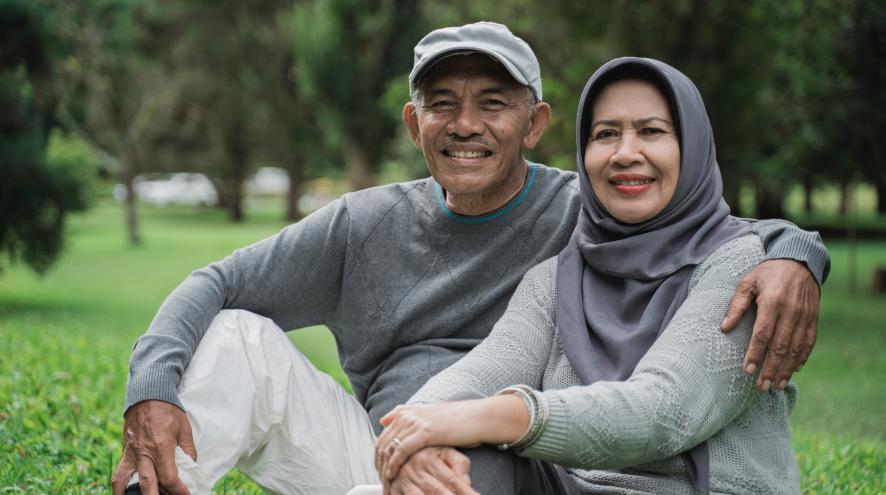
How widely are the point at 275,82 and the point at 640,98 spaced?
3087 cm

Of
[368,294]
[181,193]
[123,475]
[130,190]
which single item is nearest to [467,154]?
[368,294]

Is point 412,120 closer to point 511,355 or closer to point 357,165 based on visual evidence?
point 511,355

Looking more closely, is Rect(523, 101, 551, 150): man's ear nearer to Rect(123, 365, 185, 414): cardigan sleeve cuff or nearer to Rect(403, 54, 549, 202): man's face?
Rect(403, 54, 549, 202): man's face

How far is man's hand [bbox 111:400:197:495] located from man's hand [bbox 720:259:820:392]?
1.55m

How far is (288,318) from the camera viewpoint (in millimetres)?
3385

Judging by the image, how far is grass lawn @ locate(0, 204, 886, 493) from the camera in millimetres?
4156

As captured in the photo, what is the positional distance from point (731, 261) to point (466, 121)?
3.48 feet

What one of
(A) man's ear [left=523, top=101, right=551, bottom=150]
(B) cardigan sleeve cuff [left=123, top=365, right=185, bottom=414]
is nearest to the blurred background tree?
(A) man's ear [left=523, top=101, right=551, bottom=150]

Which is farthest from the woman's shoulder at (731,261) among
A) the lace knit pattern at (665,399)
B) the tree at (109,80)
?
the tree at (109,80)

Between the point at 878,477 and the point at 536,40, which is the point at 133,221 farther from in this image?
the point at 878,477

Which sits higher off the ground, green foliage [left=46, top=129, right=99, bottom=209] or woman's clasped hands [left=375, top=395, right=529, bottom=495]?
woman's clasped hands [left=375, top=395, right=529, bottom=495]

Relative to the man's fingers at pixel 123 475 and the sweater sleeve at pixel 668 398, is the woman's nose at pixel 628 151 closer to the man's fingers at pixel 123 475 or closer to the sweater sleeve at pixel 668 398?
the sweater sleeve at pixel 668 398

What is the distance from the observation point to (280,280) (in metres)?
3.30

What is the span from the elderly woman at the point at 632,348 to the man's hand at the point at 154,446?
73 centimetres
